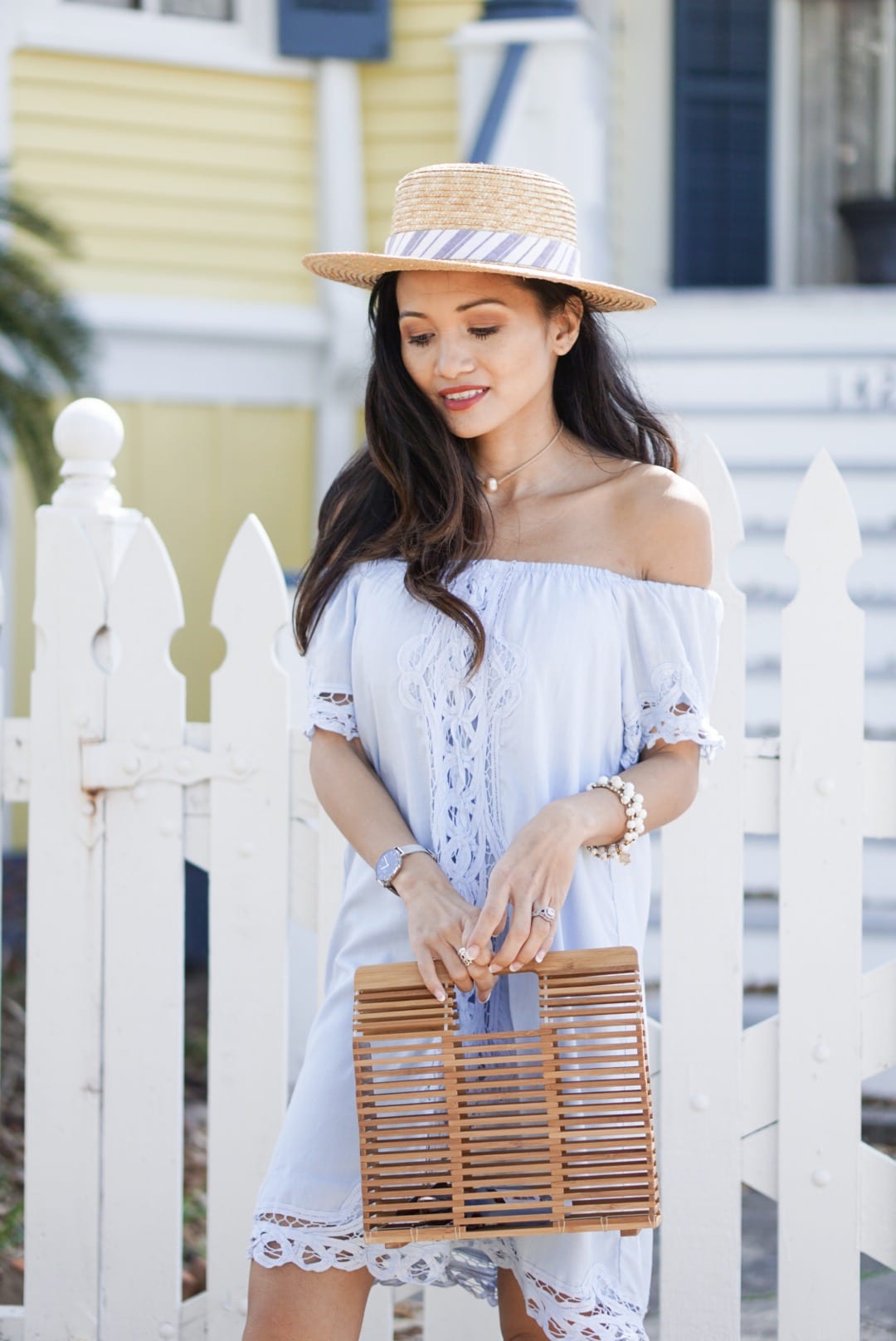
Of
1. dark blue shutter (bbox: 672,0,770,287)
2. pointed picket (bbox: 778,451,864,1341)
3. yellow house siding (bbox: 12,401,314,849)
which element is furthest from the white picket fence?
dark blue shutter (bbox: 672,0,770,287)

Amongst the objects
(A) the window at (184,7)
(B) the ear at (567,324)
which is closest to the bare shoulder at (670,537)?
(B) the ear at (567,324)

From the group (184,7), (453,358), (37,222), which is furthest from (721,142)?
(453,358)

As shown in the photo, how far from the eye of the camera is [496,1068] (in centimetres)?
190

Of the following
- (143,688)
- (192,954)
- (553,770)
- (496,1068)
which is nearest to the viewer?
(496,1068)

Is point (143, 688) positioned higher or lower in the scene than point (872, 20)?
lower

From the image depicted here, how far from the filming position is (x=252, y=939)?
2789 mm

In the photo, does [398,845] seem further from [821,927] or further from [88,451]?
[88,451]

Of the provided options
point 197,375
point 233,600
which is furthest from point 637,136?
point 233,600

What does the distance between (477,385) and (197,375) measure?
16.6ft

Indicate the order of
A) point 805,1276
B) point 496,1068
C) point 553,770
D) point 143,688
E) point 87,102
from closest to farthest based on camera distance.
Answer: point 496,1068
point 553,770
point 805,1276
point 143,688
point 87,102

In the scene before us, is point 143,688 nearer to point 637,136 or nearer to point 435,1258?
point 435,1258

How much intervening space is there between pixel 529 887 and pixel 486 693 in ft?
0.88

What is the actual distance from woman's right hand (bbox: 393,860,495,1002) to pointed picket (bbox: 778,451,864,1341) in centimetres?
88

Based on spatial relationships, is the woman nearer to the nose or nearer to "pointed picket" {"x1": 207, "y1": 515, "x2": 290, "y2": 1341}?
the nose
